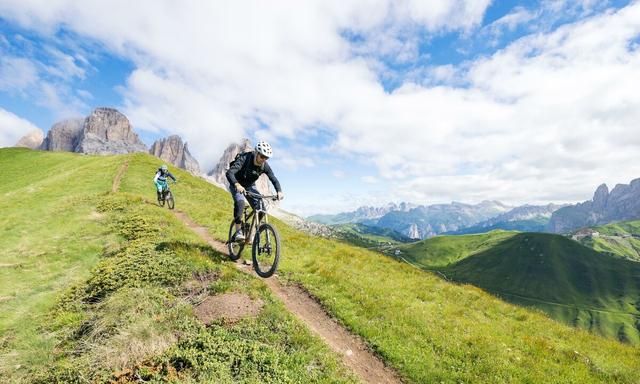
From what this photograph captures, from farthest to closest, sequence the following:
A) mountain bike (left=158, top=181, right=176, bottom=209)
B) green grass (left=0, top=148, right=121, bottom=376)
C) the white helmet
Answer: mountain bike (left=158, top=181, right=176, bottom=209)
the white helmet
green grass (left=0, top=148, right=121, bottom=376)

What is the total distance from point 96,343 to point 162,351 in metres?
2.33

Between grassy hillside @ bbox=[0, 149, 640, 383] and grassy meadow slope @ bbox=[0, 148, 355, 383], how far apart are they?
4cm

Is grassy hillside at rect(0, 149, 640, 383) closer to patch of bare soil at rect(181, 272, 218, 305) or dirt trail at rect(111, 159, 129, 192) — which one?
patch of bare soil at rect(181, 272, 218, 305)

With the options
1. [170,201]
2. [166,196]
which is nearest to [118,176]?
[166,196]

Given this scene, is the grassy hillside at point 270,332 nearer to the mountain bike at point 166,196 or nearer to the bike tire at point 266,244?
the bike tire at point 266,244

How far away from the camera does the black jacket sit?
13.9m

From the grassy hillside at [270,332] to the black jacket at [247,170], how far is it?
3779 millimetres

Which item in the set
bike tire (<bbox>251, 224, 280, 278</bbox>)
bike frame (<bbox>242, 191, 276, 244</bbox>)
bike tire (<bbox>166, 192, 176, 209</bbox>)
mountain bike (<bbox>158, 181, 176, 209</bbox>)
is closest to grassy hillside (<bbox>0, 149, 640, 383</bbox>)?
bike tire (<bbox>251, 224, 280, 278</bbox>)

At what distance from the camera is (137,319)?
398 inches

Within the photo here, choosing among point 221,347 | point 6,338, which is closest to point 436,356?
point 221,347

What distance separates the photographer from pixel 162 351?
8812 mm

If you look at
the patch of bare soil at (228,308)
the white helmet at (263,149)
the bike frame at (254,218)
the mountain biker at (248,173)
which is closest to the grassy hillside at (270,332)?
the patch of bare soil at (228,308)

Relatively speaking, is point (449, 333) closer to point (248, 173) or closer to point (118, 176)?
point (248, 173)

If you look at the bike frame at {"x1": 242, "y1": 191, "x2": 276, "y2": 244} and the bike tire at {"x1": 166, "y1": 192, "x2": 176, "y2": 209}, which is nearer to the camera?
the bike frame at {"x1": 242, "y1": 191, "x2": 276, "y2": 244}
